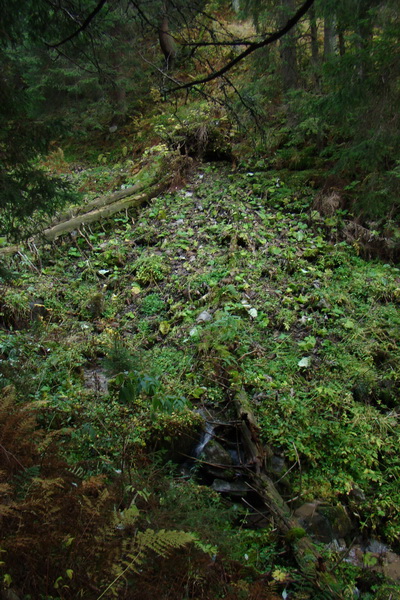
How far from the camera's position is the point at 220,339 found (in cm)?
529

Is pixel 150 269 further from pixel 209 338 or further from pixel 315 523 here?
pixel 315 523

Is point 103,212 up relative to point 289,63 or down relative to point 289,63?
down

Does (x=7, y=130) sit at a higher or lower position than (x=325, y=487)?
higher

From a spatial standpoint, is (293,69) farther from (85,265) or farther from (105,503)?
(105,503)

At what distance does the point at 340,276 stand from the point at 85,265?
471cm

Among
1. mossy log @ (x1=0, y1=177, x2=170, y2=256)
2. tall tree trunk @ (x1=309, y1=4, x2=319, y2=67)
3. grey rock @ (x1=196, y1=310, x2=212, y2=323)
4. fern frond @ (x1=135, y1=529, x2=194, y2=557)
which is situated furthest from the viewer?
tall tree trunk @ (x1=309, y1=4, x2=319, y2=67)

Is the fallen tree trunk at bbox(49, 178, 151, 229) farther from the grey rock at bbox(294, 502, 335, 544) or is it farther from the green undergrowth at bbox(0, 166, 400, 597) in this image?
the grey rock at bbox(294, 502, 335, 544)

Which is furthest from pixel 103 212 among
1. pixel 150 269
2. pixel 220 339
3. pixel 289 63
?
pixel 289 63

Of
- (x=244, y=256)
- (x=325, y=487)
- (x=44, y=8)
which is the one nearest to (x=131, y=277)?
(x=244, y=256)

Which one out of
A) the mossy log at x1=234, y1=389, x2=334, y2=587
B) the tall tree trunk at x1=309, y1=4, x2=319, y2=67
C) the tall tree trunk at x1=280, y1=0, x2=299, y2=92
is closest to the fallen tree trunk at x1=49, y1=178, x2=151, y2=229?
the tall tree trunk at x1=280, y1=0, x2=299, y2=92

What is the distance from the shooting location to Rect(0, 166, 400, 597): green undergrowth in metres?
4.02

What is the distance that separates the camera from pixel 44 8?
12.3 feet

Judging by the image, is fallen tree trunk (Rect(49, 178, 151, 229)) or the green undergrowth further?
fallen tree trunk (Rect(49, 178, 151, 229))

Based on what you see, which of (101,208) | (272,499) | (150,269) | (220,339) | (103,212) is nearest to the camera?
(272,499)
